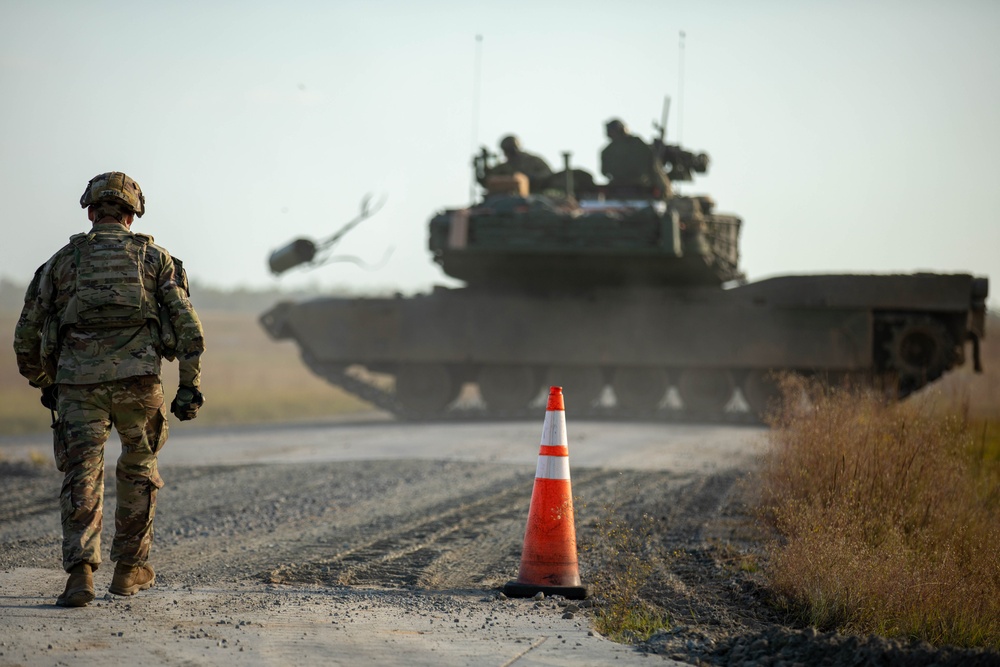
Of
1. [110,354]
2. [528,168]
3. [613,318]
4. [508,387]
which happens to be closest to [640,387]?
[613,318]

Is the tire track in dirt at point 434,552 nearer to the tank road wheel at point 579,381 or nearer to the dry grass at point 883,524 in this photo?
the dry grass at point 883,524

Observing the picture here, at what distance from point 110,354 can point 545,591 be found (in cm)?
206

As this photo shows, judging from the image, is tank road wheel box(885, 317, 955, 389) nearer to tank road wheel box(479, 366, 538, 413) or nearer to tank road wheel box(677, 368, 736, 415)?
tank road wheel box(677, 368, 736, 415)

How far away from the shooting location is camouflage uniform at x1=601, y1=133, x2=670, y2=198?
1823cm

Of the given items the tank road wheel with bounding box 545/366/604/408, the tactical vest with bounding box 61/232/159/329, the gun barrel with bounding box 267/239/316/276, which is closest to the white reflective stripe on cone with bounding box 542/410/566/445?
the tactical vest with bounding box 61/232/159/329

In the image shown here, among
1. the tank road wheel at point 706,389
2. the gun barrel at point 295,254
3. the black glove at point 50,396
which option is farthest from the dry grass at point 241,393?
the black glove at point 50,396

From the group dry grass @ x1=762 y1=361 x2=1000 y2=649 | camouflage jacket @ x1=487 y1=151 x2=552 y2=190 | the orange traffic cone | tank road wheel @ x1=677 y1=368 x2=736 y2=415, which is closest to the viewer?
dry grass @ x1=762 y1=361 x2=1000 y2=649

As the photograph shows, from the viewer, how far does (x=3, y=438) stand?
1683cm

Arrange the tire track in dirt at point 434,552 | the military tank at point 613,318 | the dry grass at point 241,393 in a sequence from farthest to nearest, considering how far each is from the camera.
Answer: the dry grass at point 241,393
the military tank at point 613,318
the tire track in dirt at point 434,552

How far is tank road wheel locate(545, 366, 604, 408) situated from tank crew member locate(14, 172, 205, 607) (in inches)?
552

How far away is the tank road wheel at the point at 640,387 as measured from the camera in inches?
752

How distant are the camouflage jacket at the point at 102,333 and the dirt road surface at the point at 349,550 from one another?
922mm

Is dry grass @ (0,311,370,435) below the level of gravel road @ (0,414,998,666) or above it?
above

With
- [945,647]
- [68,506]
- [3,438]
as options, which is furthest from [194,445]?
[945,647]
